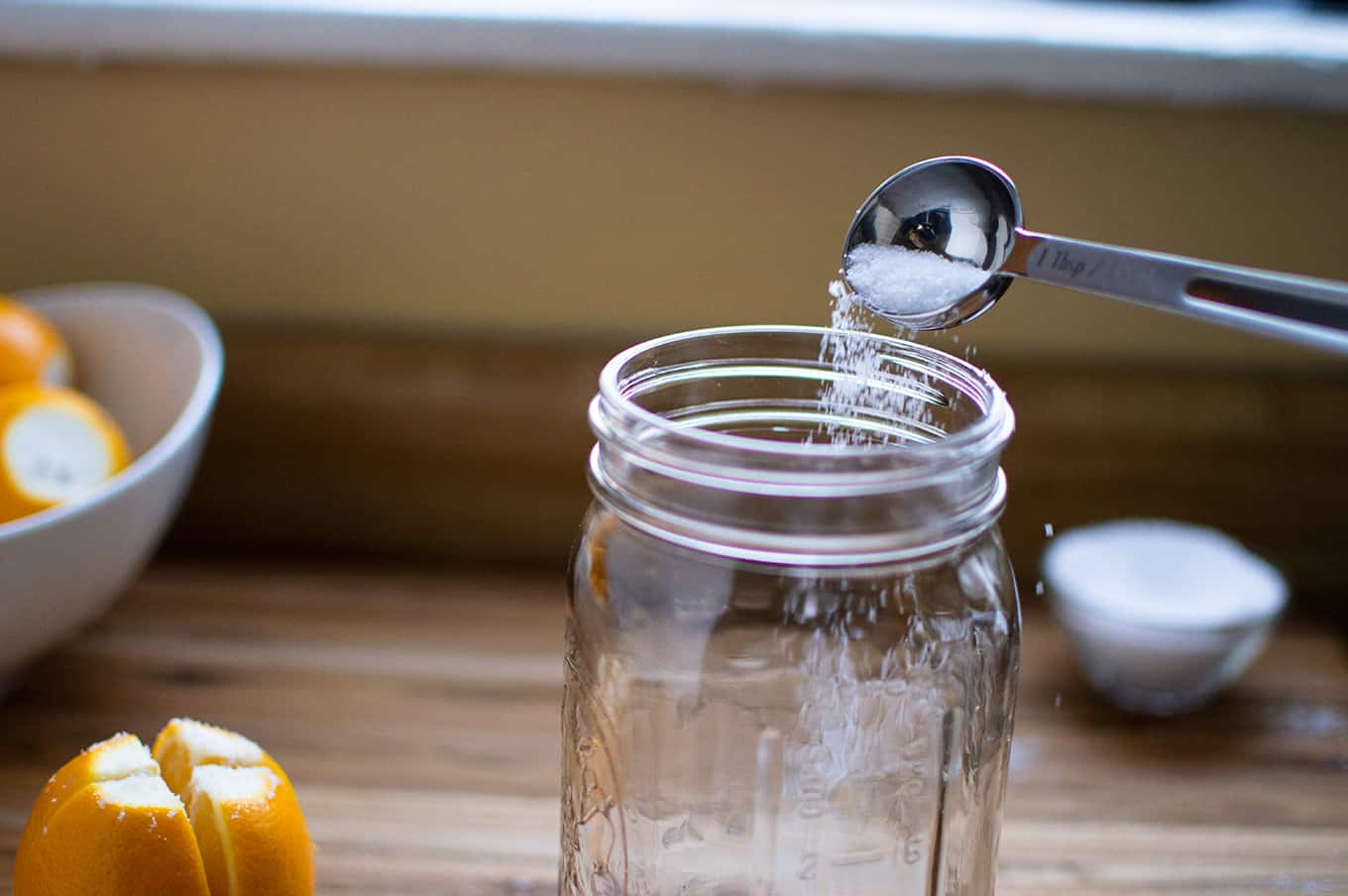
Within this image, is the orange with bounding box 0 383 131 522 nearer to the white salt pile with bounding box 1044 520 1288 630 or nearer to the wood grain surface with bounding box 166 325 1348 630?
the wood grain surface with bounding box 166 325 1348 630

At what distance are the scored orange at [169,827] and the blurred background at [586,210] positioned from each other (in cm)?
41

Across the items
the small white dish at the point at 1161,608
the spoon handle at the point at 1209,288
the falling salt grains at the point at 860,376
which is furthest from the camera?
the small white dish at the point at 1161,608

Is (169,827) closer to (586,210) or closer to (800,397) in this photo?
(800,397)

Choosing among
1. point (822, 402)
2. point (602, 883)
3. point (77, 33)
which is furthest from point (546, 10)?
point (602, 883)

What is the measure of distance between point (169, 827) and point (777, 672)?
0.21 meters

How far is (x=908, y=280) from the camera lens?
1.49 ft

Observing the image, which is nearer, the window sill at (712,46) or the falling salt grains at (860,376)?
the falling salt grains at (860,376)

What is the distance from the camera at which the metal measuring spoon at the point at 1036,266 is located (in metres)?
0.35

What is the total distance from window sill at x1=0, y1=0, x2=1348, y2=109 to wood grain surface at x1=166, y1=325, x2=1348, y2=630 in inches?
7.3

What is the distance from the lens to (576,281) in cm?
87

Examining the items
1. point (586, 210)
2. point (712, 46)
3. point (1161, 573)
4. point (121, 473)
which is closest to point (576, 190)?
point (586, 210)

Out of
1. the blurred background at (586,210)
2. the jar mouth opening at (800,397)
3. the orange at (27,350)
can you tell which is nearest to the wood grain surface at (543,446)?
the blurred background at (586,210)

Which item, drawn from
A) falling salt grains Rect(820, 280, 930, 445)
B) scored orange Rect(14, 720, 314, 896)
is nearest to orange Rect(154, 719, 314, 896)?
scored orange Rect(14, 720, 314, 896)

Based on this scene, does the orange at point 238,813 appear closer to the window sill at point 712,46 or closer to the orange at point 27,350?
the orange at point 27,350
